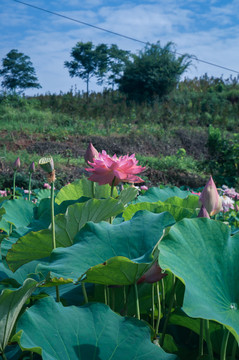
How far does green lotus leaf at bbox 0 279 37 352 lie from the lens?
0.47 meters

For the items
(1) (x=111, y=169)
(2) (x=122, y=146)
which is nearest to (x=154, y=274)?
(1) (x=111, y=169)

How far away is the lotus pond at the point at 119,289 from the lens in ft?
1.49

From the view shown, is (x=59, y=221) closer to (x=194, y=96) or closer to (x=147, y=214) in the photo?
(x=147, y=214)

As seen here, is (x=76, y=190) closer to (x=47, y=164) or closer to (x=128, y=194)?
(x=128, y=194)

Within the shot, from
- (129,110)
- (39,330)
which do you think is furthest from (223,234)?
(129,110)

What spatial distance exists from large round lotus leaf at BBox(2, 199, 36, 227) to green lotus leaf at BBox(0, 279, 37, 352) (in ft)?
1.70

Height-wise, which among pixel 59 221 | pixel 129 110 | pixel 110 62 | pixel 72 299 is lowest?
pixel 72 299

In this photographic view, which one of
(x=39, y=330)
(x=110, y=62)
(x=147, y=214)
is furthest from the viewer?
(x=110, y=62)

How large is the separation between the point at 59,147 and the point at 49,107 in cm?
549

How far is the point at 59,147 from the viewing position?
755 centimetres

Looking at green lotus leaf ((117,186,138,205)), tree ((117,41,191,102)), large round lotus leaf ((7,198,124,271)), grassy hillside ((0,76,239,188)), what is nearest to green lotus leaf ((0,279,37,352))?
large round lotus leaf ((7,198,124,271))

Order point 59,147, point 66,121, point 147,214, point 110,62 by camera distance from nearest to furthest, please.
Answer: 1. point 147,214
2. point 59,147
3. point 66,121
4. point 110,62

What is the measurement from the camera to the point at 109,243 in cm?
59

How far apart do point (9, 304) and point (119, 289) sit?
234 mm
